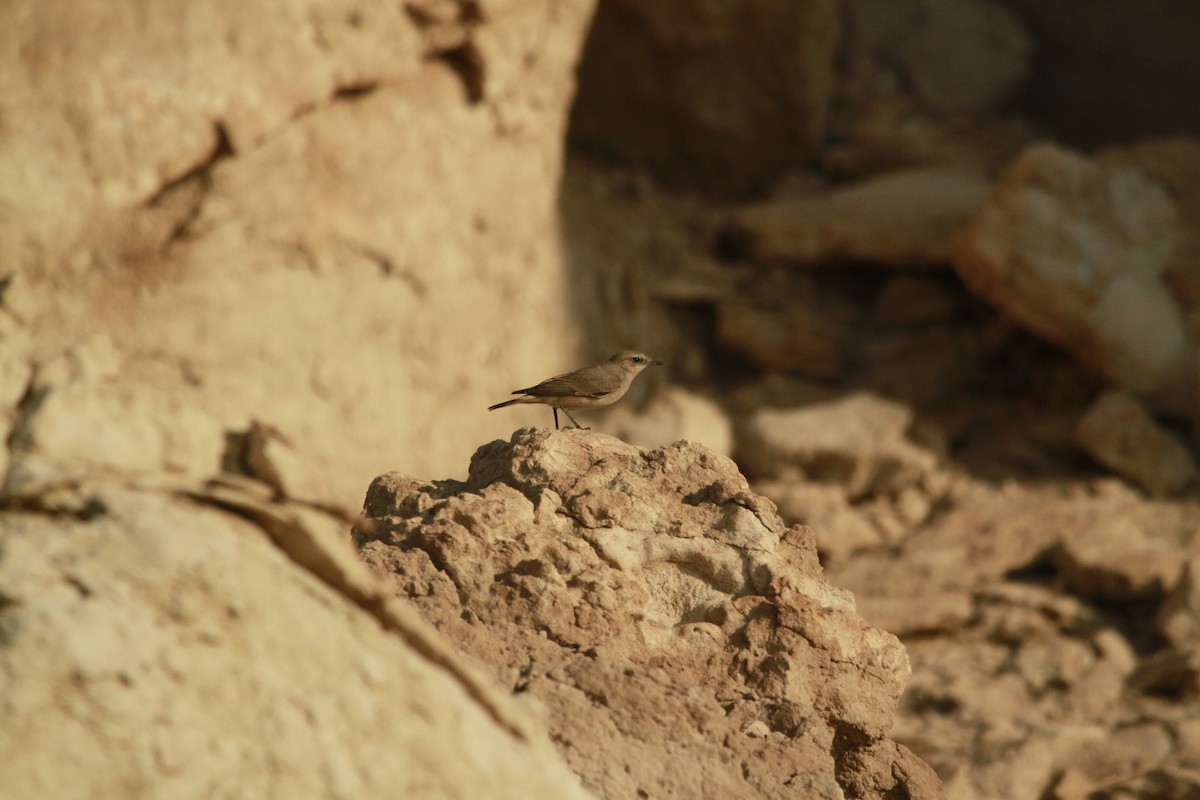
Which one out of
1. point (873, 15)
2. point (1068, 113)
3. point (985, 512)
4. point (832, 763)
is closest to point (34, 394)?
A: point (832, 763)

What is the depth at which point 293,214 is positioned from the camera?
706cm

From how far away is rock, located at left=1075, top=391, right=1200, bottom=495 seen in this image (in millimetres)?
8414

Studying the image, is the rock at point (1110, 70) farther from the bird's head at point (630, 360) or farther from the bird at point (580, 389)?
the bird at point (580, 389)

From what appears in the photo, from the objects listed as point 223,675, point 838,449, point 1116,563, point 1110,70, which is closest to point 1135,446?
point 1116,563

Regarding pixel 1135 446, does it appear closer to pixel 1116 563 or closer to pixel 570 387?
pixel 1116 563

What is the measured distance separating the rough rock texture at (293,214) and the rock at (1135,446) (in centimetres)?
303

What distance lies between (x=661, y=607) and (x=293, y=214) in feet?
14.1

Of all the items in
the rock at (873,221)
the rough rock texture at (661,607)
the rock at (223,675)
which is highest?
the rock at (223,675)

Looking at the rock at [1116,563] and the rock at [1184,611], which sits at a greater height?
the rock at [1184,611]

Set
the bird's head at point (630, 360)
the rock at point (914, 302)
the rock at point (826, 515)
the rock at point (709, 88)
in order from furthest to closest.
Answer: the rock at point (709, 88) → the rock at point (914, 302) → the rock at point (826, 515) → the bird's head at point (630, 360)

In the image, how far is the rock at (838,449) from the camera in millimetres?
8609

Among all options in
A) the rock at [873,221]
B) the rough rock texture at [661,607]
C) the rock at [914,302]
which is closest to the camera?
the rough rock texture at [661,607]

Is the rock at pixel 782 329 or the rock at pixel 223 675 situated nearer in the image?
the rock at pixel 223 675

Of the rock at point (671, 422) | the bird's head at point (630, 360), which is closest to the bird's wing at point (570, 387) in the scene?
the bird's head at point (630, 360)
